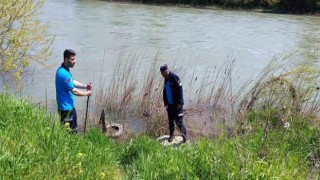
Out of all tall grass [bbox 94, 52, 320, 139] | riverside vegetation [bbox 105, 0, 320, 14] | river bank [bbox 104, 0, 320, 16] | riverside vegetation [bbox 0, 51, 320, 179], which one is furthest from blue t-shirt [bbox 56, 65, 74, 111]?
riverside vegetation [bbox 105, 0, 320, 14]

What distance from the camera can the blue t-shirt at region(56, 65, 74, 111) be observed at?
7.20 metres

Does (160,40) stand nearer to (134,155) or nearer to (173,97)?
(173,97)

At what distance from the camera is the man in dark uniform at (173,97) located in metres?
8.59

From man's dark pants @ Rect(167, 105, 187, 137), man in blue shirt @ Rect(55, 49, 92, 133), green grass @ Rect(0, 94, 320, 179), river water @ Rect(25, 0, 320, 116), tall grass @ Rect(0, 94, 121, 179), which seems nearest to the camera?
tall grass @ Rect(0, 94, 121, 179)

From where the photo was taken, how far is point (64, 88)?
727cm

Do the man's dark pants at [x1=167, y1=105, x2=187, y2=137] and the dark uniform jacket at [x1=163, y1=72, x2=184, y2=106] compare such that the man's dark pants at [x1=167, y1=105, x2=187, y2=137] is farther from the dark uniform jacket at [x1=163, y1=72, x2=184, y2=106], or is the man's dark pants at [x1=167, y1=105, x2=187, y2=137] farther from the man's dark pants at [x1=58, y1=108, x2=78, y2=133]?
the man's dark pants at [x1=58, y1=108, x2=78, y2=133]

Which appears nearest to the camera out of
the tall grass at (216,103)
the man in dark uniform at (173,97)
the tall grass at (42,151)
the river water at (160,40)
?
the tall grass at (42,151)

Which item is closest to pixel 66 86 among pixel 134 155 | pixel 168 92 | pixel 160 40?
pixel 134 155

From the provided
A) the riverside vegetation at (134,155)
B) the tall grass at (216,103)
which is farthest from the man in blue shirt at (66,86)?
the tall grass at (216,103)

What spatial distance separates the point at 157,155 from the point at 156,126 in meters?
3.83

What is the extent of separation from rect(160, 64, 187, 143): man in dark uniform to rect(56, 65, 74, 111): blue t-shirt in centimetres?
195

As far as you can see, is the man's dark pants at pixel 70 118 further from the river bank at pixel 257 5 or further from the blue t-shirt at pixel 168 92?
the river bank at pixel 257 5

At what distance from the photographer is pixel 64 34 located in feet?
74.8

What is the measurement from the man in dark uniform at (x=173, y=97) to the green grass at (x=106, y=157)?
A: 6.13 feet
